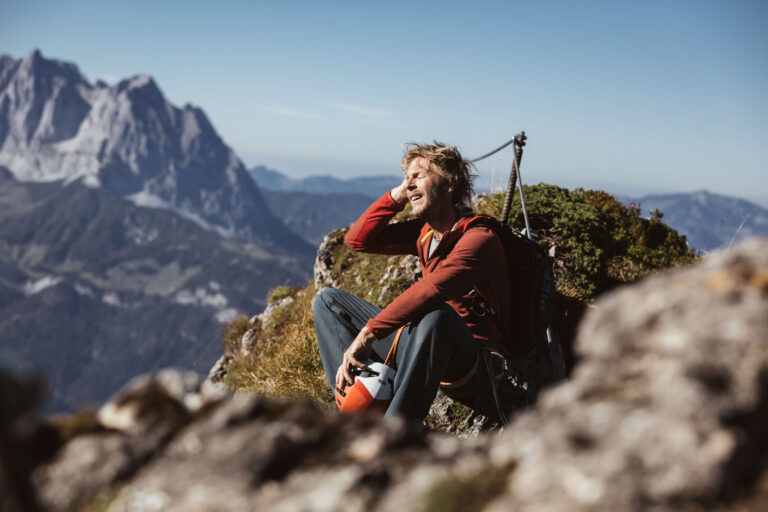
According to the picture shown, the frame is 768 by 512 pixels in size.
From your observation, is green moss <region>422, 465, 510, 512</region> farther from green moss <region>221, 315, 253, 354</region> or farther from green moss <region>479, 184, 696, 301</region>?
green moss <region>221, 315, 253, 354</region>

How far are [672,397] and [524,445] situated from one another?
20.4 inches

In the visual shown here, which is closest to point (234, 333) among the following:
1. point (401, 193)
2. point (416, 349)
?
point (401, 193)

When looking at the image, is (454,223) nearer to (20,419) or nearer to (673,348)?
(673,348)

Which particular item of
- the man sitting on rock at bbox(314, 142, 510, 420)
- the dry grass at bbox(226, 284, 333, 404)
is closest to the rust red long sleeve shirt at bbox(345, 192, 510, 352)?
the man sitting on rock at bbox(314, 142, 510, 420)

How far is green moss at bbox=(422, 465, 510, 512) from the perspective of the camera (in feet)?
5.60

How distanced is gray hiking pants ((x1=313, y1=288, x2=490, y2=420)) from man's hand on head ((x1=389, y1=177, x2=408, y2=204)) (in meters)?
1.29

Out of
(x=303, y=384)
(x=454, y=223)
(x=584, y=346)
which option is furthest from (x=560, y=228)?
(x=584, y=346)

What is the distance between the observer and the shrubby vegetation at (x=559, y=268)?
7.56m

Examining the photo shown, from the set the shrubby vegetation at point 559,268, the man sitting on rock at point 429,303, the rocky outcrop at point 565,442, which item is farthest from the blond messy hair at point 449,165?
the rocky outcrop at point 565,442

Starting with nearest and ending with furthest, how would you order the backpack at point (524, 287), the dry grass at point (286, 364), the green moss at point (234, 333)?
the backpack at point (524, 287), the dry grass at point (286, 364), the green moss at point (234, 333)

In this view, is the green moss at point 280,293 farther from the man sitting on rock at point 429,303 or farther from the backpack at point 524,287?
the backpack at point 524,287

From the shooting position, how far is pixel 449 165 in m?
5.34

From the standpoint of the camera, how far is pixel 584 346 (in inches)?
73.0

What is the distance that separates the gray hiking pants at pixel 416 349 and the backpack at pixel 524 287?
0.52 metres
